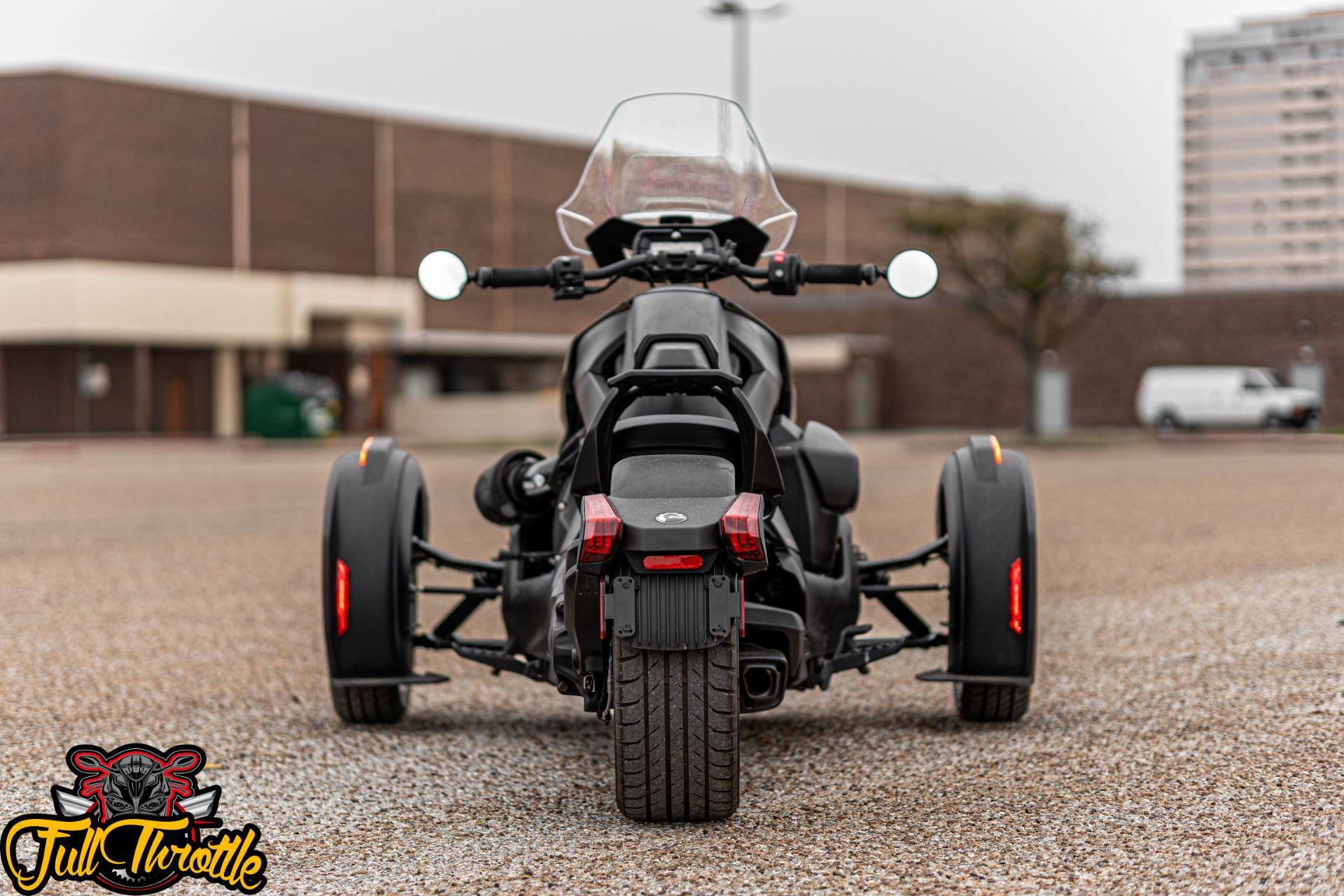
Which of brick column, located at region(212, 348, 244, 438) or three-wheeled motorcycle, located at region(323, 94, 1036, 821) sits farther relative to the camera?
brick column, located at region(212, 348, 244, 438)

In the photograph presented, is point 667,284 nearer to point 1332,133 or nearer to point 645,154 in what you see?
point 645,154

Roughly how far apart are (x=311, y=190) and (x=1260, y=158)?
137 ft

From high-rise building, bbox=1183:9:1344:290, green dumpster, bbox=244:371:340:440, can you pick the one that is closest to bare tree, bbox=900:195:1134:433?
green dumpster, bbox=244:371:340:440

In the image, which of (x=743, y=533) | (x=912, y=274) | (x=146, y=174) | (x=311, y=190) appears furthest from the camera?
(x=311, y=190)

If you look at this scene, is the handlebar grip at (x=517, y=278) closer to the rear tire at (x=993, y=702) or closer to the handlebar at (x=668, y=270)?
the handlebar at (x=668, y=270)

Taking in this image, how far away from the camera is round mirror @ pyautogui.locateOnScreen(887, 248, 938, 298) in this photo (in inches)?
181

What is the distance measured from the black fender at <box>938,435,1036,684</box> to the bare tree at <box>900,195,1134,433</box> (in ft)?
109

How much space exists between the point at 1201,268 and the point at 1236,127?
11.5 ft

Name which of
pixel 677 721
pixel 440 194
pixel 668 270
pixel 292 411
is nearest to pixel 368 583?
pixel 668 270

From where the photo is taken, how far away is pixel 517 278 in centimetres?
474

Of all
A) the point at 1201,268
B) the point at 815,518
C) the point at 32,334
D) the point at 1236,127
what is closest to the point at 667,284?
the point at 815,518

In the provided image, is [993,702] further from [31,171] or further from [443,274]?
[31,171]

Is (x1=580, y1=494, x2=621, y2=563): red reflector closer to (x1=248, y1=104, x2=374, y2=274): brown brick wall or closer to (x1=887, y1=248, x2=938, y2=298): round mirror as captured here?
(x1=887, y1=248, x2=938, y2=298): round mirror

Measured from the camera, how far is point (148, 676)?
624 centimetres
